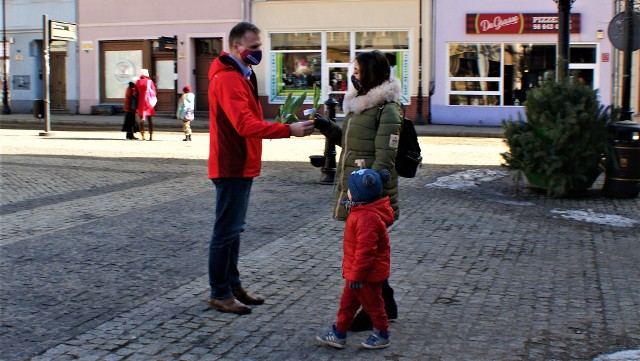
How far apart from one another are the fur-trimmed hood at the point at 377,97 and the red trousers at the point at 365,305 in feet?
3.61

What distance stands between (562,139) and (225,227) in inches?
248

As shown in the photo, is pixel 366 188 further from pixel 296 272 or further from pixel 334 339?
pixel 296 272

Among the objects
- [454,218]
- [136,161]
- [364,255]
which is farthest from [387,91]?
[136,161]

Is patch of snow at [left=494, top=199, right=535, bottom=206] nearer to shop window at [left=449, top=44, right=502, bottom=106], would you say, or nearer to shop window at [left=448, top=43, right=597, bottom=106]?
shop window at [left=448, top=43, right=597, bottom=106]

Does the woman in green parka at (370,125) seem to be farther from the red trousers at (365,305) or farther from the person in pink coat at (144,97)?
the person in pink coat at (144,97)

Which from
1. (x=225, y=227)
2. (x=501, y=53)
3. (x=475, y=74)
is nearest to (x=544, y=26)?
(x=501, y=53)

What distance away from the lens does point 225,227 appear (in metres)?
5.14

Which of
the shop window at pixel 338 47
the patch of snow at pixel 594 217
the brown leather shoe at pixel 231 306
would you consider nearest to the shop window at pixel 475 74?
the shop window at pixel 338 47

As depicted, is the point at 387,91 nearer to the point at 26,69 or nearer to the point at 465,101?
the point at 465,101

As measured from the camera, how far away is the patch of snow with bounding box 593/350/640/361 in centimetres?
448

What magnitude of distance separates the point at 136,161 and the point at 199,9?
56.1 ft

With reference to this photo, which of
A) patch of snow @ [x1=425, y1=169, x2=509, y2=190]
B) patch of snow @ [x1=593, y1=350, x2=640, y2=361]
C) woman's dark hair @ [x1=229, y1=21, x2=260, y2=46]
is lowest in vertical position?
patch of snow @ [x1=593, y1=350, x2=640, y2=361]

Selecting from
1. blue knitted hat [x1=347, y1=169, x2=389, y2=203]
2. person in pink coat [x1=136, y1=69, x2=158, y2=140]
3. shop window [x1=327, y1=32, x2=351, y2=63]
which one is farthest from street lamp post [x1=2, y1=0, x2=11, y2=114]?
blue knitted hat [x1=347, y1=169, x2=389, y2=203]

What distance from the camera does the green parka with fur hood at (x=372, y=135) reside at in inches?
188
